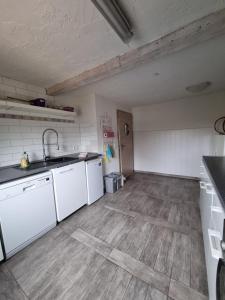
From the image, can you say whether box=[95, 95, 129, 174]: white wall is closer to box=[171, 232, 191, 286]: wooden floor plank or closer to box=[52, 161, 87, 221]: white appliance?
box=[52, 161, 87, 221]: white appliance

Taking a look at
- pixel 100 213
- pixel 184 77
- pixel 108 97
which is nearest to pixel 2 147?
pixel 100 213

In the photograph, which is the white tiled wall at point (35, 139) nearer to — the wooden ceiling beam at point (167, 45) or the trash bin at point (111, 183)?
the trash bin at point (111, 183)

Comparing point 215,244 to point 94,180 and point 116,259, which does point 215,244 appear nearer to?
point 116,259

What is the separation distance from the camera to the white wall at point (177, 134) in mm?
3154

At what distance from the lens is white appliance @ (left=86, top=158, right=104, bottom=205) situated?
2375 millimetres

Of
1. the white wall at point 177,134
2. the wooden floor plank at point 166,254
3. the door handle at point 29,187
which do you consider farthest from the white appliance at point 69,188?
the white wall at point 177,134

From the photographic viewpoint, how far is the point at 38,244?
1593 mm

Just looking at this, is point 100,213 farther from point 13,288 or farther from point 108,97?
point 108,97

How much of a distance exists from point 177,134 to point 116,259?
3.15 m

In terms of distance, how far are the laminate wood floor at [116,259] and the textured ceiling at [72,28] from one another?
2191 mm

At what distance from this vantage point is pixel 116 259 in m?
1.35

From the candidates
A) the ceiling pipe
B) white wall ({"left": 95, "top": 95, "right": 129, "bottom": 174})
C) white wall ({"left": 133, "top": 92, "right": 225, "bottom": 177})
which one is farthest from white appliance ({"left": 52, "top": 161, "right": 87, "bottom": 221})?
white wall ({"left": 133, "top": 92, "right": 225, "bottom": 177})

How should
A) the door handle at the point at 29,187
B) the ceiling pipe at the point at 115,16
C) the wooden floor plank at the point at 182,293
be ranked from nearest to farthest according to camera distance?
the ceiling pipe at the point at 115,16
the wooden floor plank at the point at 182,293
the door handle at the point at 29,187

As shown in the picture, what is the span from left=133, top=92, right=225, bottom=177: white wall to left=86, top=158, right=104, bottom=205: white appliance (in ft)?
6.54
